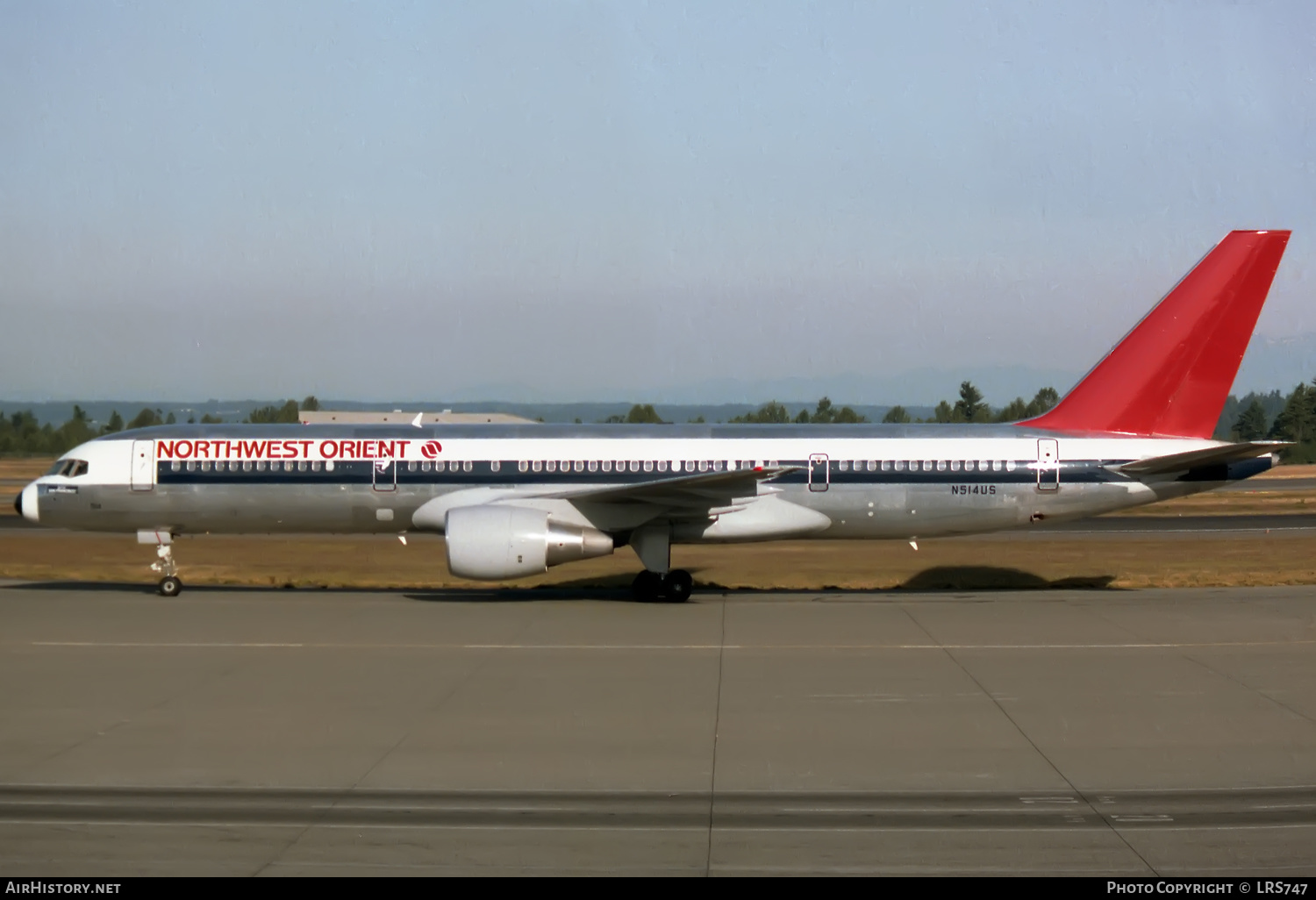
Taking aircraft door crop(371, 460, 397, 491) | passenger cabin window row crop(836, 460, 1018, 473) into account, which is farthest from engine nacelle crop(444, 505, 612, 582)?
passenger cabin window row crop(836, 460, 1018, 473)

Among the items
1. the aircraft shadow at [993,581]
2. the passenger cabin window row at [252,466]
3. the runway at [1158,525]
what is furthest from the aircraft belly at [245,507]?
the runway at [1158,525]

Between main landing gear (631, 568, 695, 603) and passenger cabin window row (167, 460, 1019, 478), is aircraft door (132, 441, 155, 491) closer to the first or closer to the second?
passenger cabin window row (167, 460, 1019, 478)

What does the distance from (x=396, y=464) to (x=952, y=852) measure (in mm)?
16850

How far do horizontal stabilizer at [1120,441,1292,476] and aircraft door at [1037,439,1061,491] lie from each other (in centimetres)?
120

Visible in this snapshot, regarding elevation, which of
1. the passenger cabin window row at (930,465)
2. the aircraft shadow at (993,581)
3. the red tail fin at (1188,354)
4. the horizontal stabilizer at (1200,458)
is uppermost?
the red tail fin at (1188,354)

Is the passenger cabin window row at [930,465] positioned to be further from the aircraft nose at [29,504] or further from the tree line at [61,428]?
the tree line at [61,428]

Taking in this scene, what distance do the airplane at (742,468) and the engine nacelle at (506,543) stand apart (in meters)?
1.27

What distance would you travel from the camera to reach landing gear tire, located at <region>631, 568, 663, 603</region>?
22.6 metres

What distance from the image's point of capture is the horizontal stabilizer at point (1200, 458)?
70.9ft

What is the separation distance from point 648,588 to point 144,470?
1040 cm

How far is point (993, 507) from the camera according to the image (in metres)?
23.3

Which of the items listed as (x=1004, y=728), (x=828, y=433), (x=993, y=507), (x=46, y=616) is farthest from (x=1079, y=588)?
(x=46, y=616)
